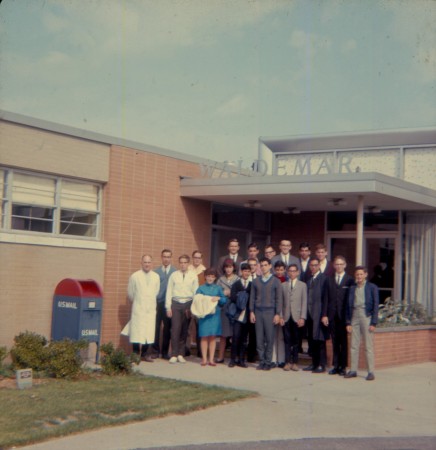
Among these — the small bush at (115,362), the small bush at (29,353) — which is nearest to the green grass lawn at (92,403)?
the small bush at (115,362)

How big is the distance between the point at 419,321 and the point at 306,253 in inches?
139

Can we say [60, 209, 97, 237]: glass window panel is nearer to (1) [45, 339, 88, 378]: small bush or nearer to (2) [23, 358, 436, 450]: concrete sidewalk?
(2) [23, 358, 436, 450]: concrete sidewalk

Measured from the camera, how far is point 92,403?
9.20 meters

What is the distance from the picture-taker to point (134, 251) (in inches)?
573

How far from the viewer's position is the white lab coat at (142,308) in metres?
13.4

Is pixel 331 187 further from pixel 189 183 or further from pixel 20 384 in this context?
pixel 20 384

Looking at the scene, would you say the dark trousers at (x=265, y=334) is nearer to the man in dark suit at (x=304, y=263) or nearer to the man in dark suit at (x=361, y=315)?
the man in dark suit at (x=304, y=263)

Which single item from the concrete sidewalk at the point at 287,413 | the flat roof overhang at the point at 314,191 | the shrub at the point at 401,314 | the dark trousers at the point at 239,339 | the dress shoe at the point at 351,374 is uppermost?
the flat roof overhang at the point at 314,191

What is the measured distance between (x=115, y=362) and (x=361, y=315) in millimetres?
3865

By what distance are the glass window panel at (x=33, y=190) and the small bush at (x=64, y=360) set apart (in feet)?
9.04

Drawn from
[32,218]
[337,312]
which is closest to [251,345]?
[337,312]

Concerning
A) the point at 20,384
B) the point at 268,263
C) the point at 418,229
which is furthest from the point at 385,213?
the point at 20,384

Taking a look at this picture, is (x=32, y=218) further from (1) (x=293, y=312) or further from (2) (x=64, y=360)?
Answer: (1) (x=293, y=312)

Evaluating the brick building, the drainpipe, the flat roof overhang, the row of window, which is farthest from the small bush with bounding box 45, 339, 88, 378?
the drainpipe
